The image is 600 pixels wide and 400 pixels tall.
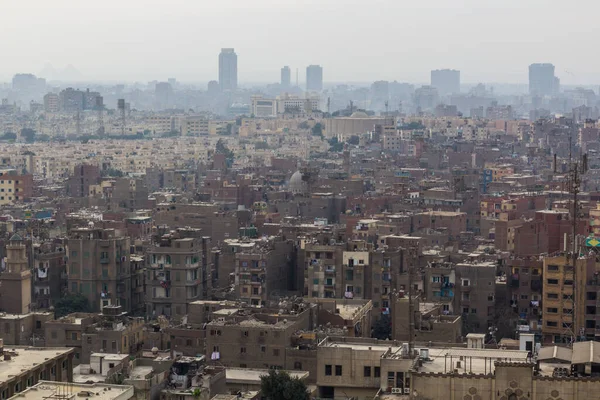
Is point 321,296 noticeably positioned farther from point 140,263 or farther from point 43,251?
point 43,251

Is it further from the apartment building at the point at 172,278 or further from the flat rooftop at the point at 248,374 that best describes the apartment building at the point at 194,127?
the flat rooftop at the point at 248,374

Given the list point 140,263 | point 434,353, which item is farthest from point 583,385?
point 140,263

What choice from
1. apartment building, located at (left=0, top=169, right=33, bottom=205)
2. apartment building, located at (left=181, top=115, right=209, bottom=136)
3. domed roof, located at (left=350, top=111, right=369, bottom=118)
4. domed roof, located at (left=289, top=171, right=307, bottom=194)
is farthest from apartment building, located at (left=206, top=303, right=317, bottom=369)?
apartment building, located at (left=181, top=115, right=209, bottom=136)

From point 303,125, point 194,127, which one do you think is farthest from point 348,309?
point 194,127

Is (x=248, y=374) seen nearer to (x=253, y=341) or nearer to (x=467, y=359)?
(x=253, y=341)

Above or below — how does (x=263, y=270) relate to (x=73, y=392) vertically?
below

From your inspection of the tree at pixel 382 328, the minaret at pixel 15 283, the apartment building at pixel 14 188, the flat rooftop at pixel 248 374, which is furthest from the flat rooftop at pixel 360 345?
the apartment building at pixel 14 188
